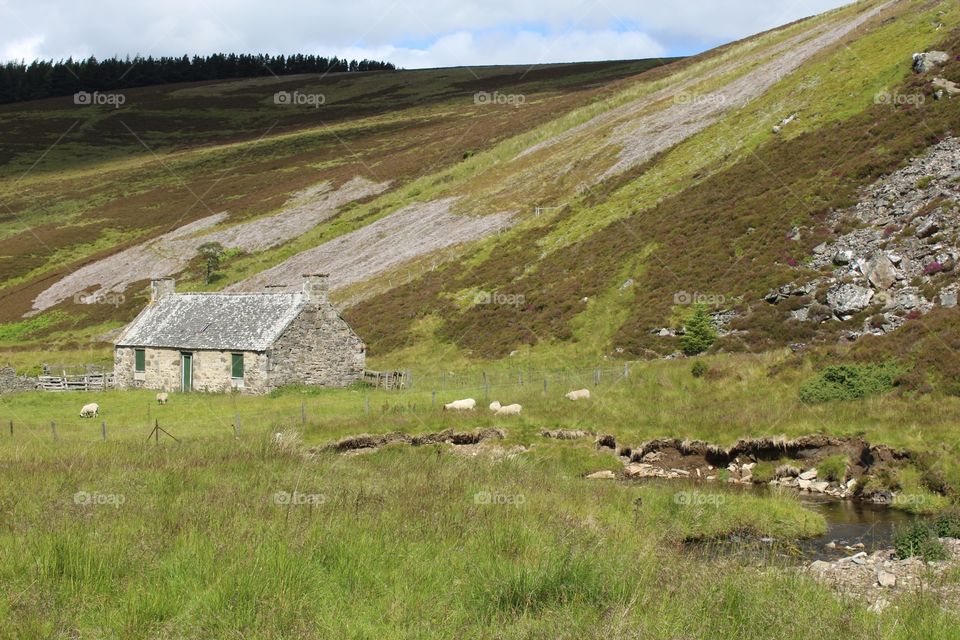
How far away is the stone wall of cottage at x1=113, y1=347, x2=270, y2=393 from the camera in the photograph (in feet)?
134

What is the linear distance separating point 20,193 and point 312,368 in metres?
106

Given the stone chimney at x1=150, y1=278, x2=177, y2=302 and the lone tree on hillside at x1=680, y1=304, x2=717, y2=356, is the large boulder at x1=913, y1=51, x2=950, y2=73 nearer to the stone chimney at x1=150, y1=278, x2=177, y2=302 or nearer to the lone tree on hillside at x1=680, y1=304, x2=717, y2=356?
the lone tree on hillside at x1=680, y1=304, x2=717, y2=356

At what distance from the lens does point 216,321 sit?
146 ft

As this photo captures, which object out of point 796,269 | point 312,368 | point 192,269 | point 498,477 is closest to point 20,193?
point 192,269

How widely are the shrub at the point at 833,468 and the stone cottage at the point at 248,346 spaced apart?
26.2 m

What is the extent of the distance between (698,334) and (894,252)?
9.71 metres

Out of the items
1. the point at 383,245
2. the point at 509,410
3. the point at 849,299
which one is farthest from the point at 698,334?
the point at 383,245

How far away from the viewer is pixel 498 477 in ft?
52.2

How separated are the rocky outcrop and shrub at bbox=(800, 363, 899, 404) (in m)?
7.68

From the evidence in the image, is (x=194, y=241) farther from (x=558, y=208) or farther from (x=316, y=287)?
(x=316, y=287)

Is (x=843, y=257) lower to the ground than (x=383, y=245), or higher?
lower

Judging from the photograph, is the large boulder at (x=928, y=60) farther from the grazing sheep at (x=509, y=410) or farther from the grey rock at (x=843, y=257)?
the grazing sheep at (x=509, y=410)

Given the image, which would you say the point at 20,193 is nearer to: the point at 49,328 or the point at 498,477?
the point at 49,328

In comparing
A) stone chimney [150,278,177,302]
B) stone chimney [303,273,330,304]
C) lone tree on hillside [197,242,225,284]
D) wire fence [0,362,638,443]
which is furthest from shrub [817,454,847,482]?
lone tree on hillside [197,242,225,284]
